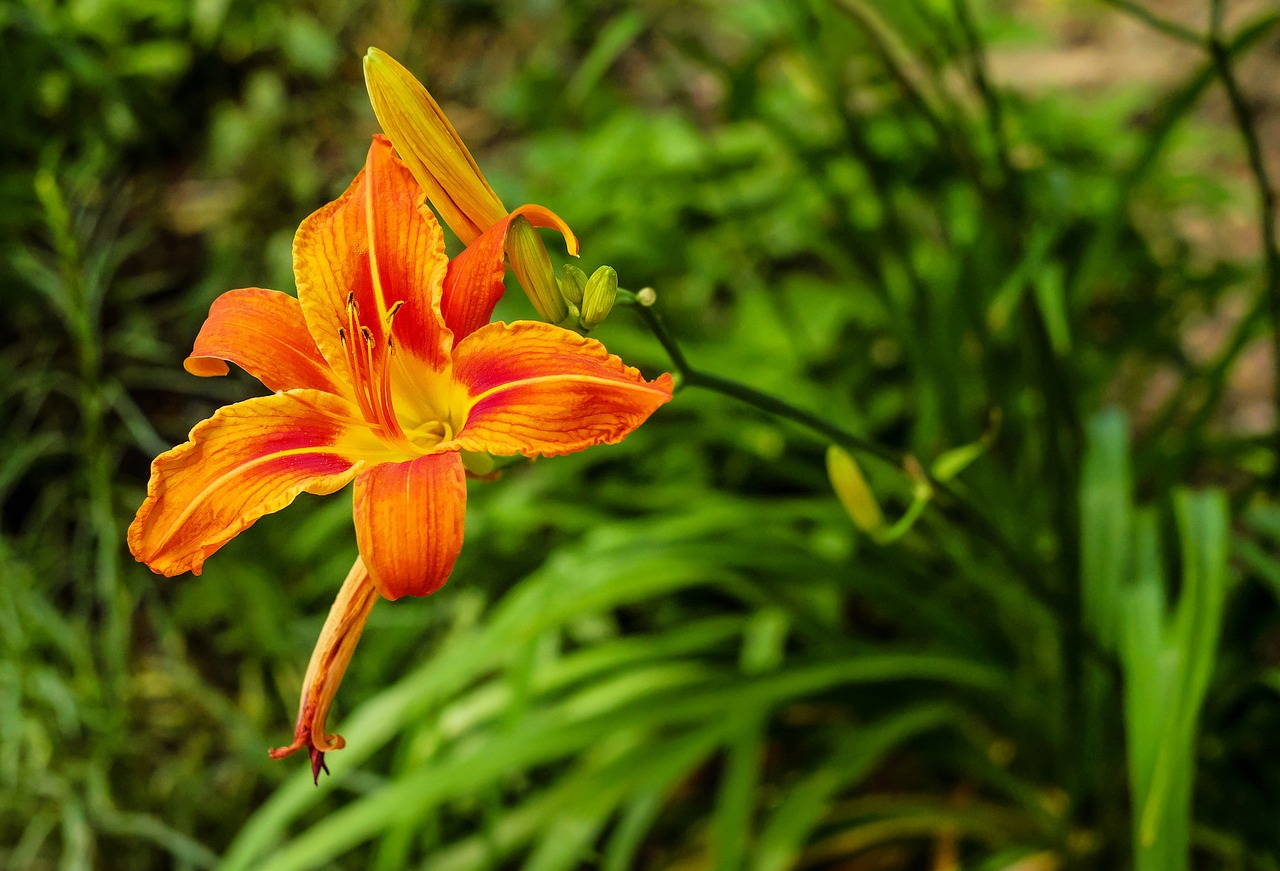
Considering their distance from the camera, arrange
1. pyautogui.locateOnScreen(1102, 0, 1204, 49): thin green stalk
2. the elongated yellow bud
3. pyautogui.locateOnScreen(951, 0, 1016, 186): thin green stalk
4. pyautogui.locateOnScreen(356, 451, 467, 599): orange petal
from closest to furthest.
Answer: pyautogui.locateOnScreen(356, 451, 467, 599): orange petal < the elongated yellow bud < pyautogui.locateOnScreen(1102, 0, 1204, 49): thin green stalk < pyautogui.locateOnScreen(951, 0, 1016, 186): thin green stalk

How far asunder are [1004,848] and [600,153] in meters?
1.27

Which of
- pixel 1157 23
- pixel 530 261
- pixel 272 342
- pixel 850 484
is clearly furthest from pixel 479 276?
pixel 1157 23

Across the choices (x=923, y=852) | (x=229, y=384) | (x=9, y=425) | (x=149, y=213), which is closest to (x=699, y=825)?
(x=923, y=852)

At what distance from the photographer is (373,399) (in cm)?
58

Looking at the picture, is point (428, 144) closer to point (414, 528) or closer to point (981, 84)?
point (414, 528)

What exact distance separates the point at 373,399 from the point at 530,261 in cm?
13

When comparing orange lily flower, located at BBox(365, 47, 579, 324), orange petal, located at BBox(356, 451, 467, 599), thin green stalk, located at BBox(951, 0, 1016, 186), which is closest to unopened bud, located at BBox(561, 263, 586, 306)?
orange lily flower, located at BBox(365, 47, 579, 324)

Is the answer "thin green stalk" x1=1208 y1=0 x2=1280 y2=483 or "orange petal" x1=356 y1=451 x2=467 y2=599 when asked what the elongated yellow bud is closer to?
"orange petal" x1=356 y1=451 x2=467 y2=599

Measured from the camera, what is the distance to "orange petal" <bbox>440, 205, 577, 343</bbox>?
0.54 m

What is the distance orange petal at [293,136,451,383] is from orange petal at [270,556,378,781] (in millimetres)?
129

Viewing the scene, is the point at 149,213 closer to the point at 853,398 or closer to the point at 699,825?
the point at 853,398

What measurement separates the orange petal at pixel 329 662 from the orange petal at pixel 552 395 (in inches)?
4.6

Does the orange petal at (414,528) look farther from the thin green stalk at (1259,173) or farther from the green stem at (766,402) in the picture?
the thin green stalk at (1259,173)

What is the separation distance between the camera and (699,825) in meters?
1.46
